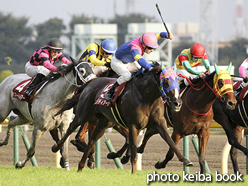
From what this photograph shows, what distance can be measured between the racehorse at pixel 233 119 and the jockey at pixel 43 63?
2621 millimetres

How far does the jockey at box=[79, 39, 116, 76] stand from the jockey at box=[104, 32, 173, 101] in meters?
1.01

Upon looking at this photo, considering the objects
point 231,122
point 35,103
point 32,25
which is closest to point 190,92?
point 231,122

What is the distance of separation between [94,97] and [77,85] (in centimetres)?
38

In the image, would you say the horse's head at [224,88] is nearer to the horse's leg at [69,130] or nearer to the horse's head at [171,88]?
the horse's head at [171,88]

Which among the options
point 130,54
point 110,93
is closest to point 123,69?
point 130,54

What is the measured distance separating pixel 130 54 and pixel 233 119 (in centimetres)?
198

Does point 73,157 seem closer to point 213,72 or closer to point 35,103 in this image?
point 35,103

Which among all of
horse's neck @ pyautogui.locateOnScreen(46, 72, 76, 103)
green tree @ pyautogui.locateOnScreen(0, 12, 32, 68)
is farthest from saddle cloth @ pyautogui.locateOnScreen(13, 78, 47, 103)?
green tree @ pyautogui.locateOnScreen(0, 12, 32, 68)

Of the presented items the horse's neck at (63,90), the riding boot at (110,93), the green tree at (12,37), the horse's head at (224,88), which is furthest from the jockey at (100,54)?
the green tree at (12,37)

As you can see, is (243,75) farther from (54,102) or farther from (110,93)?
(54,102)

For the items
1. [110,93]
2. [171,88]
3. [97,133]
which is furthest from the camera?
[97,133]

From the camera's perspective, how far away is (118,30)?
5238 centimetres

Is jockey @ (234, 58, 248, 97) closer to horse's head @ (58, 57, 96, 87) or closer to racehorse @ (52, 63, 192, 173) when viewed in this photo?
racehorse @ (52, 63, 192, 173)

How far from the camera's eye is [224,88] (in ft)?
20.1
